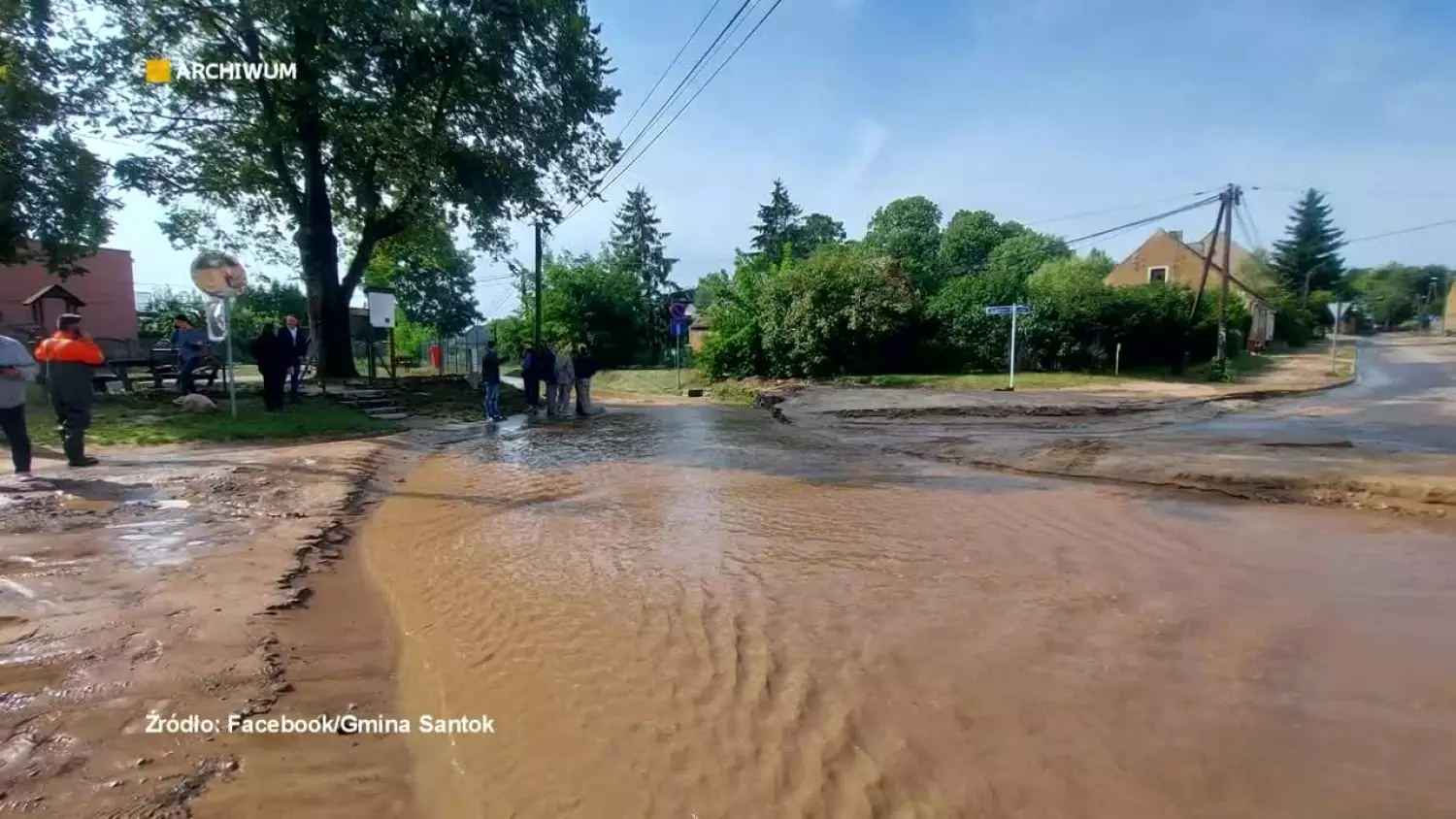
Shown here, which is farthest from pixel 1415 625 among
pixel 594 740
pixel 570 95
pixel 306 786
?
pixel 570 95

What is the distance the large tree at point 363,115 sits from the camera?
1614 centimetres

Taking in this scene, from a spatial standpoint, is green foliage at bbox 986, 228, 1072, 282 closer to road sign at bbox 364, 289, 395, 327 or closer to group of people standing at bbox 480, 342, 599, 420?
group of people standing at bbox 480, 342, 599, 420

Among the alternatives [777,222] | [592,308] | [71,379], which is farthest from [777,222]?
[71,379]

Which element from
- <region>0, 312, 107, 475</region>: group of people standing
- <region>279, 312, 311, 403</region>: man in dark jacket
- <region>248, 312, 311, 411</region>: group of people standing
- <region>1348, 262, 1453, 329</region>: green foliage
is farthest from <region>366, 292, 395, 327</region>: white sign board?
<region>1348, 262, 1453, 329</region>: green foliage

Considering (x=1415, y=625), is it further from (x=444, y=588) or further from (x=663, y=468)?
(x=663, y=468)

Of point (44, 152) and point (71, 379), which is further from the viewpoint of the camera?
point (44, 152)

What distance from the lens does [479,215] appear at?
20.6 m

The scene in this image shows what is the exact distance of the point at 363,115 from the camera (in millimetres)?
17391

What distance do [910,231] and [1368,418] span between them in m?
45.3

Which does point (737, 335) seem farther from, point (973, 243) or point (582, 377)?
point (973, 243)

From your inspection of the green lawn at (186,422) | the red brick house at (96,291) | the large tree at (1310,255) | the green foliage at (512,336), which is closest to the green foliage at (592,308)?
the green foliage at (512,336)

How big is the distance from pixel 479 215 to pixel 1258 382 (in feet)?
86.9

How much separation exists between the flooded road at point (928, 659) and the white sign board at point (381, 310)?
474 inches

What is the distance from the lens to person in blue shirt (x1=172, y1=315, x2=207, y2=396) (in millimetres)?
15625
